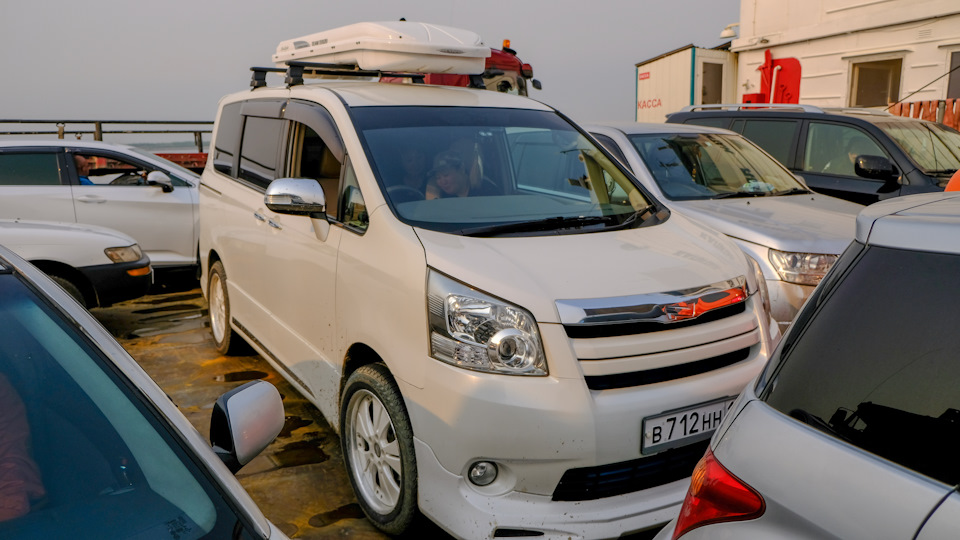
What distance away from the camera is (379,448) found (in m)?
3.08

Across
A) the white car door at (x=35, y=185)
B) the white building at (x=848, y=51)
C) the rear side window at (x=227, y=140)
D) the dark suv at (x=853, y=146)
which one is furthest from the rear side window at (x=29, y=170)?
the white building at (x=848, y=51)

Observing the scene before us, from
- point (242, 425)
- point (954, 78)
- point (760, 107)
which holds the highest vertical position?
point (954, 78)

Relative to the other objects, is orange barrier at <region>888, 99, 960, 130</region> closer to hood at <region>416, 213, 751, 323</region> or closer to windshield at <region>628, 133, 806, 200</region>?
windshield at <region>628, 133, 806, 200</region>

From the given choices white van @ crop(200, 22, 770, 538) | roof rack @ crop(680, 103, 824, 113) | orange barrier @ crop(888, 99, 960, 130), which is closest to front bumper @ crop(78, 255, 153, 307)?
white van @ crop(200, 22, 770, 538)

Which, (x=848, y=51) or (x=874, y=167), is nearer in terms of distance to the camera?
(x=874, y=167)

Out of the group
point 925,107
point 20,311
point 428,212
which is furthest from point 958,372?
point 925,107

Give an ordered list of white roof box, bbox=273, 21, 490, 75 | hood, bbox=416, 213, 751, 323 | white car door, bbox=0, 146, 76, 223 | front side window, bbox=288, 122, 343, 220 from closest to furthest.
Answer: hood, bbox=416, 213, 751, 323
front side window, bbox=288, 122, 343, 220
white roof box, bbox=273, 21, 490, 75
white car door, bbox=0, 146, 76, 223

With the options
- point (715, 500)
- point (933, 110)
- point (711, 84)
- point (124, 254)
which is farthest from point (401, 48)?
point (711, 84)

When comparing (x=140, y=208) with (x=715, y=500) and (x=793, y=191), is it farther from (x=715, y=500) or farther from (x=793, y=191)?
(x=715, y=500)

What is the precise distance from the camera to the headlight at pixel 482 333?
265 cm

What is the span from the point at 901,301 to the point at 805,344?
0.19 metres

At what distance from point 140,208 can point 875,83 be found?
42.2 feet

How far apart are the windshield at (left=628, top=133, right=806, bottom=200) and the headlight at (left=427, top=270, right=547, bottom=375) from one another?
3070 mm

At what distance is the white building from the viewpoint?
12.6 meters
